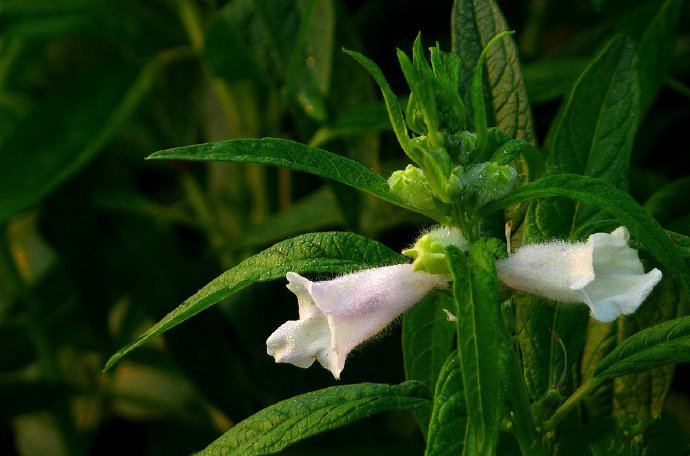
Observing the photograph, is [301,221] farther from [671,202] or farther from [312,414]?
[312,414]

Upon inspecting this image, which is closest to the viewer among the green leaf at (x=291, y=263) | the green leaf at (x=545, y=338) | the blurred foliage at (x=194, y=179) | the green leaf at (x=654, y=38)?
the green leaf at (x=291, y=263)

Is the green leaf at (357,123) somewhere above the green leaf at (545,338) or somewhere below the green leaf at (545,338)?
above

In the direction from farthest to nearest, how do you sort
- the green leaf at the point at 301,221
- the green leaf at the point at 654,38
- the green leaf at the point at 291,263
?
the green leaf at the point at 301,221 → the green leaf at the point at 654,38 → the green leaf at the point at 291,263

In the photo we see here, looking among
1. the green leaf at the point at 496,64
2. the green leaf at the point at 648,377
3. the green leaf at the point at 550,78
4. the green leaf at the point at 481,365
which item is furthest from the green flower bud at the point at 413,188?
the green leaf at the point at 550,78

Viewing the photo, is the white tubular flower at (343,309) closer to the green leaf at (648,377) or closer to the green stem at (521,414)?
the green stem at (521,414)

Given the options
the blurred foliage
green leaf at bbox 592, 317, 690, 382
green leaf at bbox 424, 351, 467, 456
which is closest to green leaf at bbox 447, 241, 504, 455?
green leaf at bbox 424, 351, 467, 456

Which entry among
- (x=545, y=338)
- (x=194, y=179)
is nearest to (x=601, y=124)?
(x=545, y=338)
